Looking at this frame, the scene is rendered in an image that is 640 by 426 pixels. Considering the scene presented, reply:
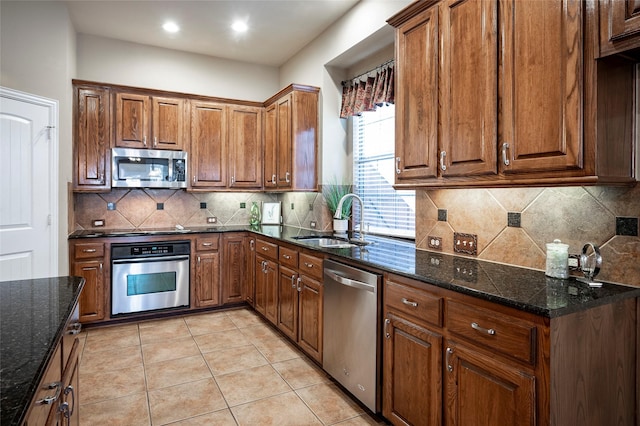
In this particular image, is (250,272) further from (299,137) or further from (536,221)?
(536,221)

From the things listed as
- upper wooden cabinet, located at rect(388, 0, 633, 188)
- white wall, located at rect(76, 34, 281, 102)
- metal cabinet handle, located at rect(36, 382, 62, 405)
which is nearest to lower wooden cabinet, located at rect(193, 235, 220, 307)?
white wall, located at rect(76, 34, 281, 102)

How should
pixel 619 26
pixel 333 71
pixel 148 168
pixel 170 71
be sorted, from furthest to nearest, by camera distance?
pixel 170 71
pixel 148 168
pixel 333 71
pixel 619 26

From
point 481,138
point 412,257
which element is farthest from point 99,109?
point 481,138

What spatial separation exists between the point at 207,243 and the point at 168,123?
1.48 metres

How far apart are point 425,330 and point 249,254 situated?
2.96 metres

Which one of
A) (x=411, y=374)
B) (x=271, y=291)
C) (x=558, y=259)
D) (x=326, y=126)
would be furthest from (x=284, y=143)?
(x=558, y=259)

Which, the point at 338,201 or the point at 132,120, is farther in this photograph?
the point at 132,120

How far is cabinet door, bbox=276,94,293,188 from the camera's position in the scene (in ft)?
13.8

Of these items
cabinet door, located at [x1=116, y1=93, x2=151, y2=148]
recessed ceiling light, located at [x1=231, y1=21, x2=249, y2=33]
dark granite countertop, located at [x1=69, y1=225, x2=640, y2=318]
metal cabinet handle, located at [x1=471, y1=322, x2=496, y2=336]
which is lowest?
metal cabinet handle, located at [x1=471, y1=322, x2=496, y2=336]

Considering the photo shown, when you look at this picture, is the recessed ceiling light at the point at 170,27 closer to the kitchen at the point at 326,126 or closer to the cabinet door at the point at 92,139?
the kitchen at the point at 326,126

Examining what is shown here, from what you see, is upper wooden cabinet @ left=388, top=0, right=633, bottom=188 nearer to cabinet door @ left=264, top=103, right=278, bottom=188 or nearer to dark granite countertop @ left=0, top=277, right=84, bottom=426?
dark granite countertop @ left=0, top=277, right=84, bottom=426

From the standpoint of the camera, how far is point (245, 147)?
4871 millimetres

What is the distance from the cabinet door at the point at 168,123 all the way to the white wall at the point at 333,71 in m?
1.51

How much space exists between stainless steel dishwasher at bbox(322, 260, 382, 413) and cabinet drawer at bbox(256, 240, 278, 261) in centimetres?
104
